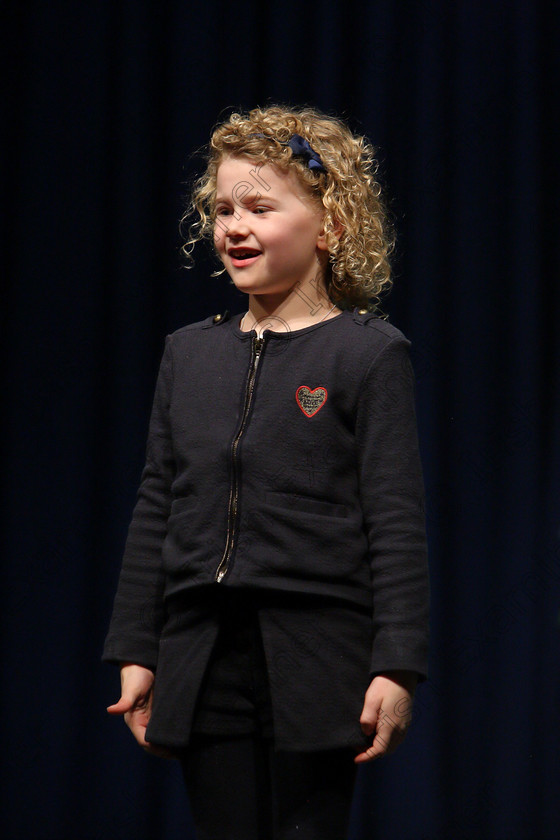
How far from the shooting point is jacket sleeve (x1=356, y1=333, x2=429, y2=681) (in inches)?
41.7

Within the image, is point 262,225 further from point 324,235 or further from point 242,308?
point 242,308

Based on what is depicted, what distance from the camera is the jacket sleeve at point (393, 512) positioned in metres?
1.06

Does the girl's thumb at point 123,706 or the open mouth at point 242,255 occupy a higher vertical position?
the open mouth at point 242,255

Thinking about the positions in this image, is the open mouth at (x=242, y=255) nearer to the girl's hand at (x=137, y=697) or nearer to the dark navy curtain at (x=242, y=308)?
the girl's hand at (x=137, y=697)

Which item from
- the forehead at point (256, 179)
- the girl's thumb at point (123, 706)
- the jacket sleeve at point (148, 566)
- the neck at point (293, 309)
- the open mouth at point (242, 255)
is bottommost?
the girl's thumb at point (123, 706)

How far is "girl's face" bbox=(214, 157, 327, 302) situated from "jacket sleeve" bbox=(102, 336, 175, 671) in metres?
0.18

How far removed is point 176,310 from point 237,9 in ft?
2.26

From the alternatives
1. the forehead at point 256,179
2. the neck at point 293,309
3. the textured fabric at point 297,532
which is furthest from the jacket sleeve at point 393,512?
the forehead at point 256,179

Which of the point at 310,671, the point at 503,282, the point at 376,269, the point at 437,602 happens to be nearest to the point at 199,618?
the point at 310,671

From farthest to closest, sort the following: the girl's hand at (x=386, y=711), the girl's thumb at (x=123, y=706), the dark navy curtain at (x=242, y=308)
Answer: the dark navy curtain at (x=242, y=308) < the girl's thumb at (x=123, y=706) < the girl's hand at (x=386, y=711)

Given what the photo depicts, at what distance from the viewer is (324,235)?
1235 millimetres

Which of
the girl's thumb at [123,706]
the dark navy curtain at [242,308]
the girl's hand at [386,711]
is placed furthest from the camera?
the dark navy curtain at [242,308]

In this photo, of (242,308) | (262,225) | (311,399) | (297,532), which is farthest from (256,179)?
(242,308)

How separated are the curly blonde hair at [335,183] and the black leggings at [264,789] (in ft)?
1.83
